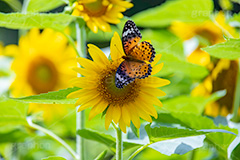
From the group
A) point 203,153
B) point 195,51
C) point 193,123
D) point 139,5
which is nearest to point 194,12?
point 195,51

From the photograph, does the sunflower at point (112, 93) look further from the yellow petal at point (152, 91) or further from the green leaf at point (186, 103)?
the green leaf at point (186, 103)

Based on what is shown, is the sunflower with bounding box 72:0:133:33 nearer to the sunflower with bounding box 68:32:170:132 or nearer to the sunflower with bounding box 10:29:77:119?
the sunflower with bounding box 68:32:170:132

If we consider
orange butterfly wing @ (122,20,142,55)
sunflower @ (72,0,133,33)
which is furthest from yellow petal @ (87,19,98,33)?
orange butterfly wing @ (122,20,142,55)

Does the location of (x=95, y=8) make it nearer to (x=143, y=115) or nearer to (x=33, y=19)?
(x=33, y=19)

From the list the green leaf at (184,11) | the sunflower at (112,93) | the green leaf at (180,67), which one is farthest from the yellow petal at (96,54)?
the green leaf at (184,11)

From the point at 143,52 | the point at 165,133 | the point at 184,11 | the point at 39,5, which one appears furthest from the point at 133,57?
the point at 184,11

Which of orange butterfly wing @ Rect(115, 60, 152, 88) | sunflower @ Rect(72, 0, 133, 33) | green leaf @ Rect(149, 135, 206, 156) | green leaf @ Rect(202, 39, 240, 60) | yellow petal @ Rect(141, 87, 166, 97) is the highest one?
sunflower @ Rect(72, 0, 133, 33)
